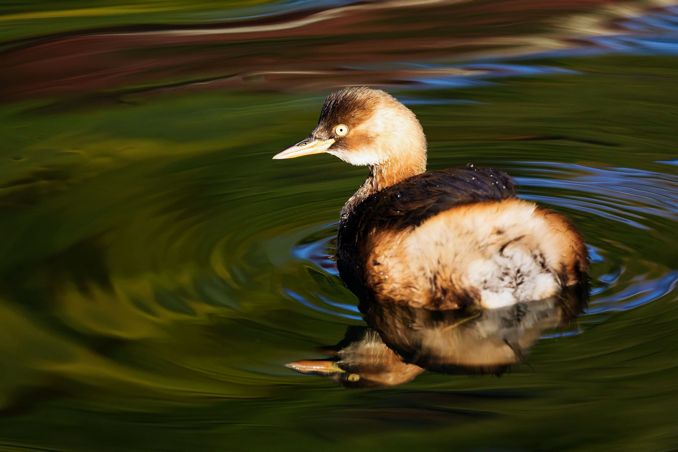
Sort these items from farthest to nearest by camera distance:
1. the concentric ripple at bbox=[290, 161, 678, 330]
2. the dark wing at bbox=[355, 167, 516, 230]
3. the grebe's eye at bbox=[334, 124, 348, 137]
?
the grebe's eye at bbox=[334, 124, 348, 137], the concentric ripple at bbox=[290, 161, 678, 330], the dark wing at bbox=[355, 167, 516, 230]

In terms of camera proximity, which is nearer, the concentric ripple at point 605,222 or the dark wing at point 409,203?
the dark wing at point 409,203

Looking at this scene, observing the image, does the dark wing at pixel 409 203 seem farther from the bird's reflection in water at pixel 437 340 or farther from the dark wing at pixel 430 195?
the bird's reflection in water at pixel 437 340

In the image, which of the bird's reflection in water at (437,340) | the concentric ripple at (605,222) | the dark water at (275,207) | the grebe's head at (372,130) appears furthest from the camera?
the grebe's head at (372,130)

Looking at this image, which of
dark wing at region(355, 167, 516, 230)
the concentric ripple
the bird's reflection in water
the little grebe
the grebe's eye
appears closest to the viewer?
the bird's reflection in water

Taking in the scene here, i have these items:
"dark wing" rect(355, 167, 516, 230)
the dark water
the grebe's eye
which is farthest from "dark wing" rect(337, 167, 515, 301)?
the grebe's eye

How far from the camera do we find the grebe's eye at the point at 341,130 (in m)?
5.90

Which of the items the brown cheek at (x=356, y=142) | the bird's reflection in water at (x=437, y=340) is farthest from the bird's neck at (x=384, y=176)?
the bird's reflection in water at (x=437, y=340)

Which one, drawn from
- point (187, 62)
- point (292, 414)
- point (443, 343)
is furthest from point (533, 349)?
point (187, 62)

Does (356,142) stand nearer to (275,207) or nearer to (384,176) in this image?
(384,176)

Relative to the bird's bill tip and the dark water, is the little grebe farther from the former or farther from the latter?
the bird's bill tip

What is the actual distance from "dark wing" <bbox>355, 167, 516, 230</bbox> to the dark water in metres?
0.41

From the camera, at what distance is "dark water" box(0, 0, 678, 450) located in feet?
14.0

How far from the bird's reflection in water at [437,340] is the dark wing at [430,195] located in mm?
367

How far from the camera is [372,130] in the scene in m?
5.82
